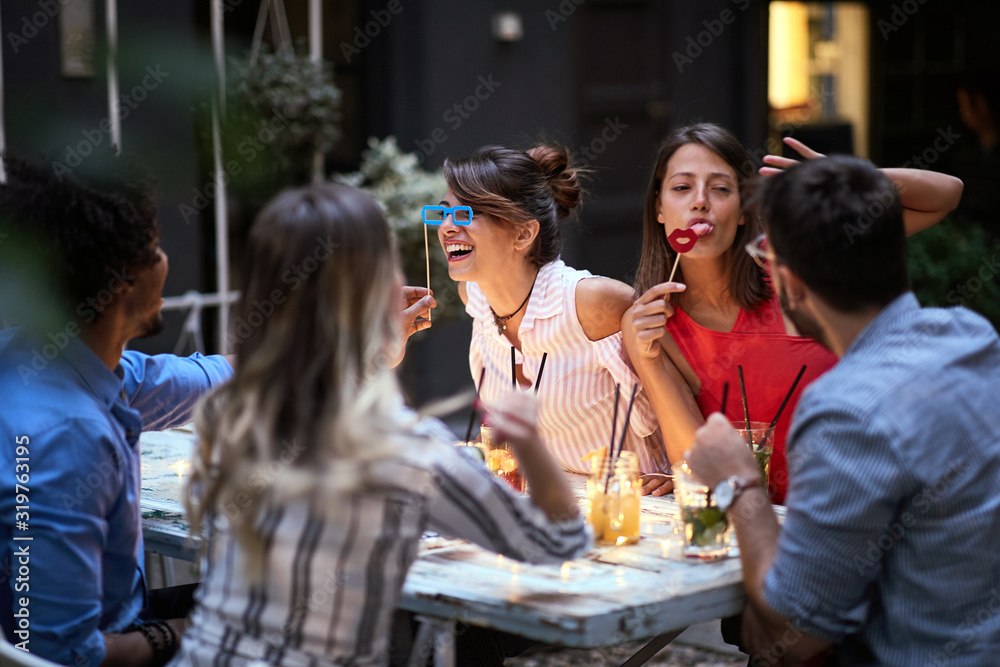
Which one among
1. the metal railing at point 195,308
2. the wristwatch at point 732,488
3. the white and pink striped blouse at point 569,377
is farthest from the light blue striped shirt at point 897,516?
the metal railing at point 195,308

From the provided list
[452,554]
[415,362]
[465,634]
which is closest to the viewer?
[452,554]

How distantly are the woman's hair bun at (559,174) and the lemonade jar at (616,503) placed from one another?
122cm

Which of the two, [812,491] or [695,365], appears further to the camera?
[695,365]

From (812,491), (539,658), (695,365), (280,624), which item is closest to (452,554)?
(280,624)

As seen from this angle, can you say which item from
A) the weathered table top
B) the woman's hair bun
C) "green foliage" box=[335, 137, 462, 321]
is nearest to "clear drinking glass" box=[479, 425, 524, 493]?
the weathered table top

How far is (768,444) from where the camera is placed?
2.21 m

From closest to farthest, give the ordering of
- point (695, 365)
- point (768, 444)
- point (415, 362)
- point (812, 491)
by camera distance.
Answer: point (812, 491)
point (768, 444)
point (695, 365)
point (415, 362)

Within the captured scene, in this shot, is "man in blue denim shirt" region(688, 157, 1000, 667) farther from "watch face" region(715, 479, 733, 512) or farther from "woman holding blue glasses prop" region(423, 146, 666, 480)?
"woman holding blue glasses prop" region(423, 146, 666, 480)

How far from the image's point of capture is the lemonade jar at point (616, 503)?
1999 millimetres

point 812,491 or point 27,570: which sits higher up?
point 812,491

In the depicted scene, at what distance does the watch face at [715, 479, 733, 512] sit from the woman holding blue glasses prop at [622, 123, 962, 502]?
29.0 inches

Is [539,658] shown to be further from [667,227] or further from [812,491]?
[812,491]

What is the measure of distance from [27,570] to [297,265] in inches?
28.1

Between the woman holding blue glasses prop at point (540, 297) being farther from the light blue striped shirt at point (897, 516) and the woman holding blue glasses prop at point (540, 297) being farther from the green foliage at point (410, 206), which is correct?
the green foliage at point (410, 206)
